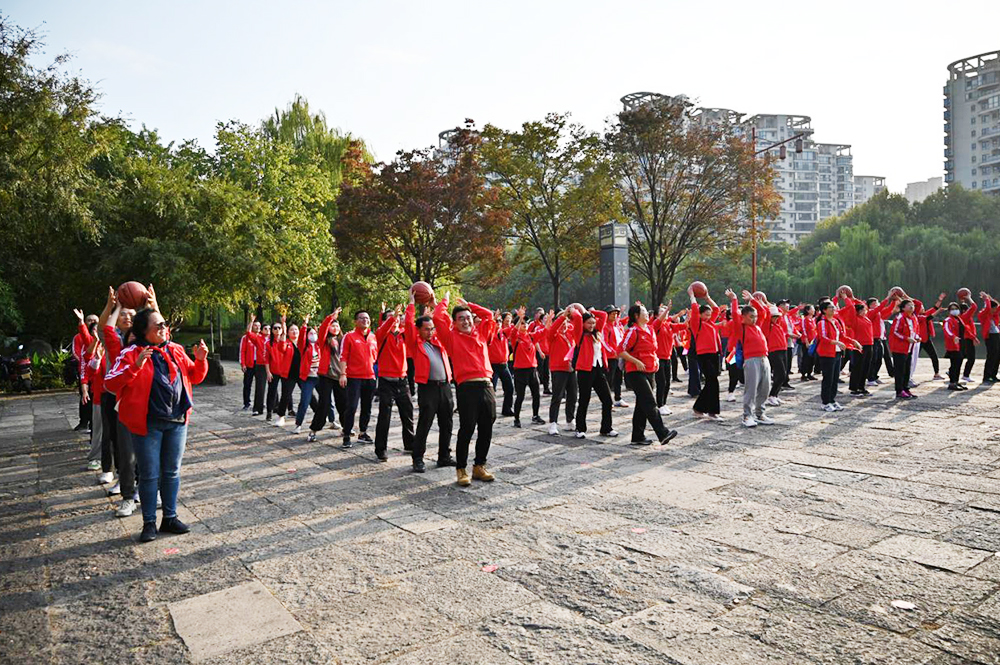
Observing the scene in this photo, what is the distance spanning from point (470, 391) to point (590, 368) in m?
2.97

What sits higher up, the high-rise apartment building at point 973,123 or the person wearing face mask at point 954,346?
the high-rise apartment building at point 973,123

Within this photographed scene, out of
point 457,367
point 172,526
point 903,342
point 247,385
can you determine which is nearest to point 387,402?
point 457,367

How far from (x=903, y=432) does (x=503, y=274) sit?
1583 centimetres

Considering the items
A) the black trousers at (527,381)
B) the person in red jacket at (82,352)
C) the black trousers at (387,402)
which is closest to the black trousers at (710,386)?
the black trousers at (527,381)

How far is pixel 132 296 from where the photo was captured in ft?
19.3

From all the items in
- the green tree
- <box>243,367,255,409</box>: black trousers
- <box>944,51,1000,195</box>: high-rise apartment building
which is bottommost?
<box>243,367,255,409</box>: black trousers

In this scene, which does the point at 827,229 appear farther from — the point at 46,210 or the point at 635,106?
the point at 46,210

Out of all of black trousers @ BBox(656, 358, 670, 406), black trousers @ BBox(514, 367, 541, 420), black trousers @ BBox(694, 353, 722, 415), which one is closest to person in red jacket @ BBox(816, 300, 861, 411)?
black trousers @ BBox(694, 353, 722, 415)

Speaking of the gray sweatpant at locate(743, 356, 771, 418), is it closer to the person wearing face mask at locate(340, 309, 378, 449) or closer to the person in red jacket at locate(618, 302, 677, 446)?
the person in red jacket at locate(618, 302, 677, 446)

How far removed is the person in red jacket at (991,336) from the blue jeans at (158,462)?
15610 millimetres

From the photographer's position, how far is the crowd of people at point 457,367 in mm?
5613

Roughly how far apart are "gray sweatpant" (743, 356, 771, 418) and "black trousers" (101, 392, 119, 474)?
8010 mm

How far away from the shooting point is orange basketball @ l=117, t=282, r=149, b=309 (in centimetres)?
589

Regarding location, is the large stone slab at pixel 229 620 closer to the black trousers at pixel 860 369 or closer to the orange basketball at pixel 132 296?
the orange basketball at pixel 132 296
